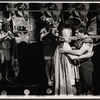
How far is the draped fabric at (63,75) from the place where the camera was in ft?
13.6

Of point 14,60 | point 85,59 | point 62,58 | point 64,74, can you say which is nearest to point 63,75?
point 64,74

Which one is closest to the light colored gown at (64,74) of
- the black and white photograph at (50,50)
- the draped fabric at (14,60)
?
the black and white photograph at (50,50)

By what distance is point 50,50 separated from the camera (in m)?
4.14

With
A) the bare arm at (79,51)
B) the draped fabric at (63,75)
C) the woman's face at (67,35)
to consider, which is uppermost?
the woman's face at (67,35)

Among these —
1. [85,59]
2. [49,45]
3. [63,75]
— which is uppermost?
[49,45]

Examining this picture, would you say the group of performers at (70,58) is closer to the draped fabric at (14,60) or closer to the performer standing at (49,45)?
the performer standing at (49,45)

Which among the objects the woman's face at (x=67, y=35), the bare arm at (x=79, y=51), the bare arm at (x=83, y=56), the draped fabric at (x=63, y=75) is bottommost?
the draped fabric at (x=63, y=75)

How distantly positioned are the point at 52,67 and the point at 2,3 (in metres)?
1.33

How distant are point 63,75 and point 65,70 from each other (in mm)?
89

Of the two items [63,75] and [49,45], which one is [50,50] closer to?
[49,45]

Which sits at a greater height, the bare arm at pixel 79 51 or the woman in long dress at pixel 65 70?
the bare arm at pixel 79 51

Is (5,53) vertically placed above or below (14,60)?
above

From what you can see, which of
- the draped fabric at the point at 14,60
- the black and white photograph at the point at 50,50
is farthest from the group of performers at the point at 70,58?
the draped fabric at the point at 14,60

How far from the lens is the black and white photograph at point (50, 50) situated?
13.5 feet
